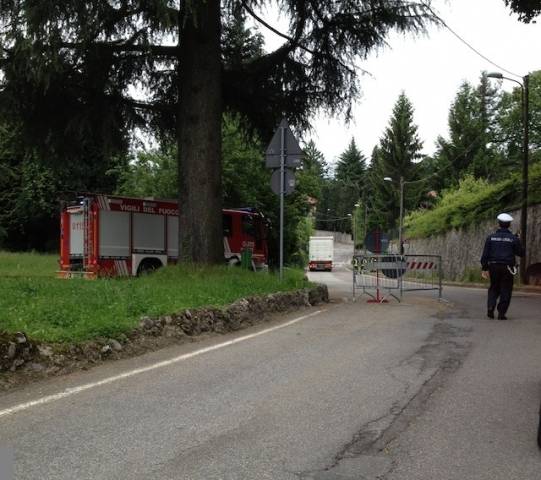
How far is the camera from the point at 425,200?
263 ft

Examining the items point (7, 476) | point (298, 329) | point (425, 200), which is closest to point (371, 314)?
point (298, 329)

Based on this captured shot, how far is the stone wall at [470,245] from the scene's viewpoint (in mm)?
25359

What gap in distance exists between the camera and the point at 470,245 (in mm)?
33125

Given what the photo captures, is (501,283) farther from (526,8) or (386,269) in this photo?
(526,8)

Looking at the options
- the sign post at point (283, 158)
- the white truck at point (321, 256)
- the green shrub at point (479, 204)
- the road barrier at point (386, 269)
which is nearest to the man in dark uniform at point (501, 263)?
the road barrier at point (386, 269)

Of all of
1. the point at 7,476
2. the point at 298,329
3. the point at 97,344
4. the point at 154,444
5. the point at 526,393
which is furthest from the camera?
the point at 298,329

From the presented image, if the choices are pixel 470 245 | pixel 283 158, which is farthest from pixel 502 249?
pixel 470 245

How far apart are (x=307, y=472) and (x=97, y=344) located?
3.96m

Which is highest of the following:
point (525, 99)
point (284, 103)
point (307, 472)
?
point (525, 99)

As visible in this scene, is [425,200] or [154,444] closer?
[154,444]

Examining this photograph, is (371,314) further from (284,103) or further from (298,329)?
(284,103)

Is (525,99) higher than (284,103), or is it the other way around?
(525,99)

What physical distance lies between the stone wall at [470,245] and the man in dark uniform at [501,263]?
13.5 meters

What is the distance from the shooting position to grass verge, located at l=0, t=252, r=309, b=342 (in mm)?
7496
